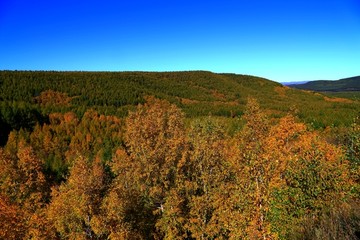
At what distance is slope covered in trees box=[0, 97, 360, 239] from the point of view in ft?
77.7

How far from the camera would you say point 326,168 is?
79.6 feet

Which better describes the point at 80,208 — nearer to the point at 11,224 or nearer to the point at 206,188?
the point at 11,224

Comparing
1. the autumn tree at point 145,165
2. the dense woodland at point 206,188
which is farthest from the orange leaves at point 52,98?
the autumn tree at point 145,165

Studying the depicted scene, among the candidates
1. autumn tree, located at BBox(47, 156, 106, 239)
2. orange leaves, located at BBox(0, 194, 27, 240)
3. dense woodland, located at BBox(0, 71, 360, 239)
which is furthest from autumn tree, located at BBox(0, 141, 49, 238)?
autumn tree, located at BBox(47, 156, 106, 239)

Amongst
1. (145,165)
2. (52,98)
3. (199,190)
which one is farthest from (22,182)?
(52,98)

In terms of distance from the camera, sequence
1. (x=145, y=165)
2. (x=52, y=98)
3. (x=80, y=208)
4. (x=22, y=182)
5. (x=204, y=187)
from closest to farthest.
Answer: (x=80, y=208) → (x=145, y=165) → (x=204, y=187) → (x=22, y=182) → (x=52, y=98)

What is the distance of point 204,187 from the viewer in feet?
104

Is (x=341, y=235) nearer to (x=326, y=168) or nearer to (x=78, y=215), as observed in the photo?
(x=326, y=168)

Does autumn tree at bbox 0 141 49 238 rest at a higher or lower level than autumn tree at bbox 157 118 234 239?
lower

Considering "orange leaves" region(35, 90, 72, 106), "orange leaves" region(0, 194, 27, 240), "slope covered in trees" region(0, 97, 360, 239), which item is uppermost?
"slope covered in trees" region(0, 97, 360, 239)

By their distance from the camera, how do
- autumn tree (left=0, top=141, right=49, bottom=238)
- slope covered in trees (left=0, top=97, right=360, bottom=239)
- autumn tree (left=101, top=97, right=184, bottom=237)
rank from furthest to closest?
autumn tree (left=0, top=141, right=49, bottom=238) → autumn tree (left=101, top=97, right=184, bottom=237) → slope covered in trees (left=0, top=97, right=360, bottom=239)

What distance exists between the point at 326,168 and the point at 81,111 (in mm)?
148135

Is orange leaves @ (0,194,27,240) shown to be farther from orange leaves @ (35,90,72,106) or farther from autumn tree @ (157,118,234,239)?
orange leaves @ (35,90,72,106)

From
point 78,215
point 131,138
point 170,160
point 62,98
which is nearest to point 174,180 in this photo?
point 170,160
